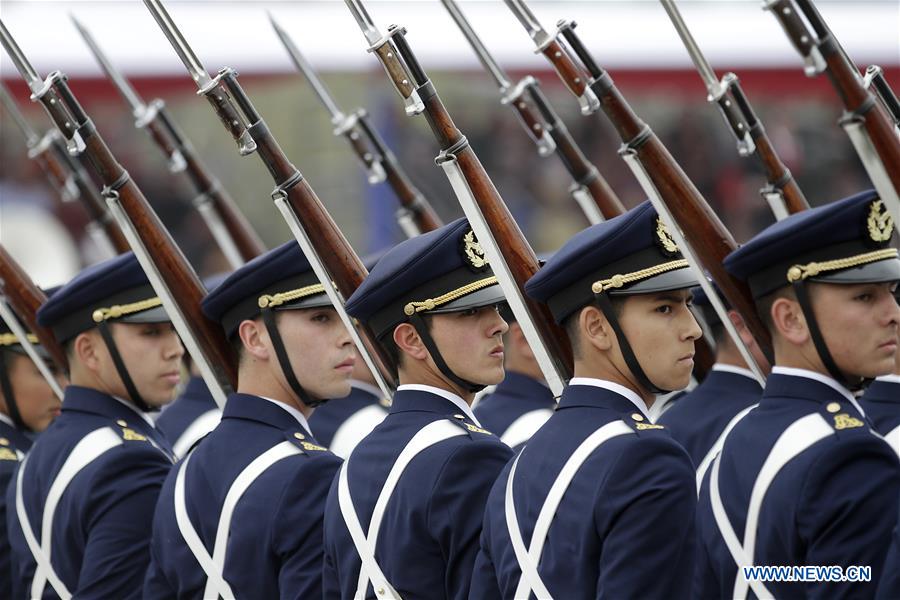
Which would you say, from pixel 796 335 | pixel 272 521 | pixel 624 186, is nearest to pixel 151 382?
pixel 272 521

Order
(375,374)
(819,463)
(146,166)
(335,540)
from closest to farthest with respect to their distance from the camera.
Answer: (819,463), (335,540), (375,374), (146,166)

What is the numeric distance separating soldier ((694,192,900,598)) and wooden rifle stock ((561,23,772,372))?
0.20 metres

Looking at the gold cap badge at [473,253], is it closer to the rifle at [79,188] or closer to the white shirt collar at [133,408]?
the white shirt collar at [133,408]

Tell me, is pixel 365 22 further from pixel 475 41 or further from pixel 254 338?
pixel 254 338

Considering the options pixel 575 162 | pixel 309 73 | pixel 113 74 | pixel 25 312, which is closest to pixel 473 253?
pixel 575 162

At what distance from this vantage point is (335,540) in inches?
154

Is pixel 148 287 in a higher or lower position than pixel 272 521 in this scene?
higher

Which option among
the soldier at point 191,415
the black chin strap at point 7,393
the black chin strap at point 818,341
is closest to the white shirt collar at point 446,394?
the black chin strap at point 818,341

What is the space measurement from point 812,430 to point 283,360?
170 cm

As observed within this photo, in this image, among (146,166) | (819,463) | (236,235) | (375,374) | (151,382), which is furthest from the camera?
(146,166)

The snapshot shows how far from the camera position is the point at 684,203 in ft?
13.9

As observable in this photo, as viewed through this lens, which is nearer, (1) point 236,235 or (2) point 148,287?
(2) point 148,287

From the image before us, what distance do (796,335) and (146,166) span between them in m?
12.2

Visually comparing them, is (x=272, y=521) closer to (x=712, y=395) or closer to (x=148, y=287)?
(x=148, y=287)
